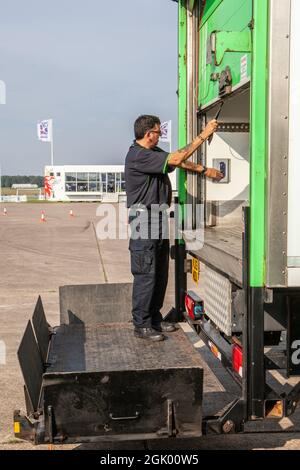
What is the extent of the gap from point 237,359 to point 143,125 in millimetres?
1869

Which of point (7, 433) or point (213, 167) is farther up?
point (213, 167)

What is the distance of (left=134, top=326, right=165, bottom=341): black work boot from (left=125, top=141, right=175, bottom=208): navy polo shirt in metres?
0.93

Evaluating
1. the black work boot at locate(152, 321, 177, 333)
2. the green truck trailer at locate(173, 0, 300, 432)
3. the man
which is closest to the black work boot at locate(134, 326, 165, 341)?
the man

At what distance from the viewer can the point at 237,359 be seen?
127 inches

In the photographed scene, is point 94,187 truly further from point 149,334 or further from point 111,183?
point 149,334

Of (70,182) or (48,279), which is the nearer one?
(48,279)

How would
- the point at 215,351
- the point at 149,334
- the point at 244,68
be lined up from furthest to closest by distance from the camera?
the point at 149,334 → the point at 215,351 → the point at 244,68

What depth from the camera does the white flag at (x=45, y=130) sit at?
4366 centimetres

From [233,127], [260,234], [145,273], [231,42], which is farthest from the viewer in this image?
[233,127]

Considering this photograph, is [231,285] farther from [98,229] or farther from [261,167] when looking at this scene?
[98,229]

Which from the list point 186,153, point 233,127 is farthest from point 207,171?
point 233,127

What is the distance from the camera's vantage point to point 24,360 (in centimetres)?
310


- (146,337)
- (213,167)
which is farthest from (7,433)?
(213,167)
